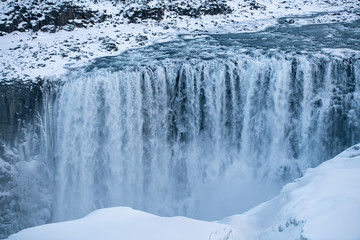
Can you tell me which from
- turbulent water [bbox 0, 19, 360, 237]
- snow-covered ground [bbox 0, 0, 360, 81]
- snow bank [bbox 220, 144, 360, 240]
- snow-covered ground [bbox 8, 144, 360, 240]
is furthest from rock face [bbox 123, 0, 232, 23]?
snow-covered ground [bbox 8, 144, 360, 240]

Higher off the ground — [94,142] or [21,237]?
[21,237]

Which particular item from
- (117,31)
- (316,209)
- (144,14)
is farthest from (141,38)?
(316,209)

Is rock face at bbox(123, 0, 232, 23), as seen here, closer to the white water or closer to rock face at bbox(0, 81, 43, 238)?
the white water

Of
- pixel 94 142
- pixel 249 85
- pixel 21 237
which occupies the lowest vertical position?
pixel 94 142

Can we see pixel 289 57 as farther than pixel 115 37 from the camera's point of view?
No

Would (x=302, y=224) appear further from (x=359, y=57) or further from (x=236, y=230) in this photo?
(x=359, y=57)

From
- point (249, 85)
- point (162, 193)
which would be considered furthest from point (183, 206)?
point (249, 85)

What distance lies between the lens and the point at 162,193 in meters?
12.6

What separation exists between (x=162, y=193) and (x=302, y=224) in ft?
23.6

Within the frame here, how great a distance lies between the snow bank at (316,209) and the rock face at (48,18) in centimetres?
1179

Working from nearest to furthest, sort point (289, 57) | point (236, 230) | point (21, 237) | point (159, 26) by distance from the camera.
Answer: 1. point (21, 237)
2. point (236, 230)
3. point (289, 57)
4. point (159, 26)

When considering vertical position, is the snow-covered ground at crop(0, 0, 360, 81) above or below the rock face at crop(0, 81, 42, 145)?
A: above

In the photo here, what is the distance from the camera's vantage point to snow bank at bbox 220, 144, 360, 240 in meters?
5.39

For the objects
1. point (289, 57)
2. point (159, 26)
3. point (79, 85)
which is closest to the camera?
point (79, 85)
